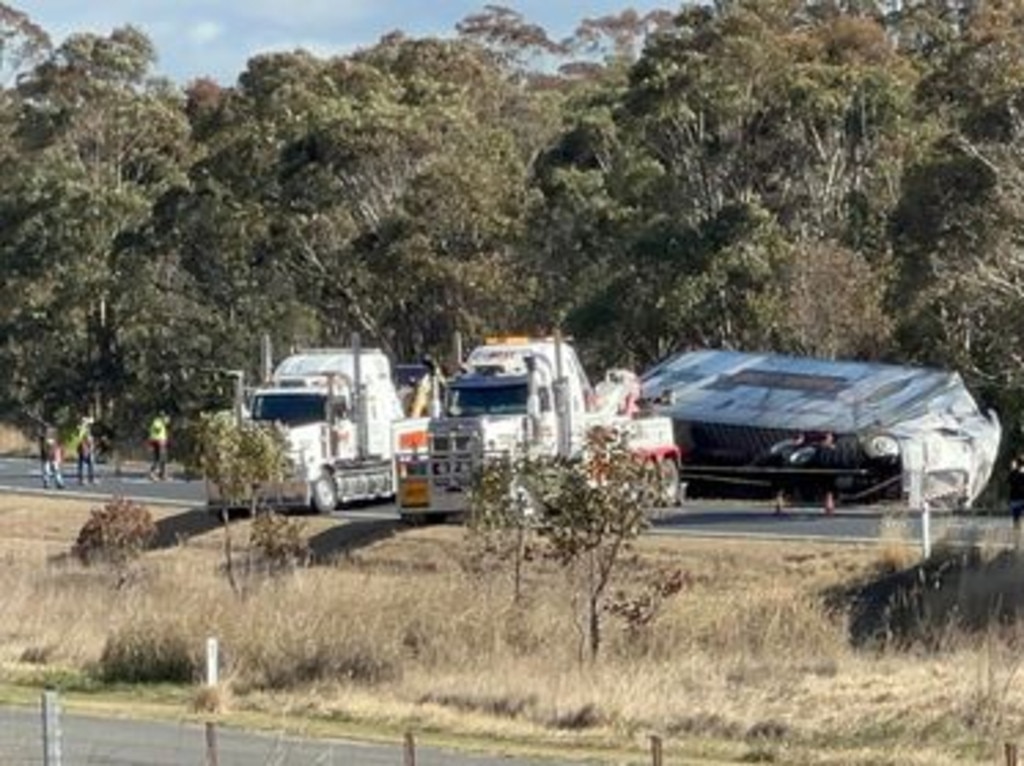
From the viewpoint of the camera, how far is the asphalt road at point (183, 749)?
23.2 meters

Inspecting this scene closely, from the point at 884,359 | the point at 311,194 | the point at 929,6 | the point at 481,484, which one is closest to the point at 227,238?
the point at 311,194

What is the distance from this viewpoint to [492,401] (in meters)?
44.9

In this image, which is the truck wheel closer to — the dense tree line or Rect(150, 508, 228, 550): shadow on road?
Rect(150, 508, 228, 550): shadow on road

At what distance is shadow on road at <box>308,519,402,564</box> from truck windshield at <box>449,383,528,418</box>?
249 centimetres

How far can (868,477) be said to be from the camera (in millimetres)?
46906

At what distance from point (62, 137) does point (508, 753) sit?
208 ft

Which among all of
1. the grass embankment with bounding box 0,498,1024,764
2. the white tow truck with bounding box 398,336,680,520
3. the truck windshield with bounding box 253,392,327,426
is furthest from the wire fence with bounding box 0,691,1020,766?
the truck windshield with bounding box 253,392,327,426

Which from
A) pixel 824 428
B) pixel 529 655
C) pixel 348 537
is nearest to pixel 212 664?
pixel 529 655

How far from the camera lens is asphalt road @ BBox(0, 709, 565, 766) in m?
23.2

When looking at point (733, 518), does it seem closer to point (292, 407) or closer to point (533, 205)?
point (292, 407)

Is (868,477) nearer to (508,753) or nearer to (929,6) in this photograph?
(508,753)

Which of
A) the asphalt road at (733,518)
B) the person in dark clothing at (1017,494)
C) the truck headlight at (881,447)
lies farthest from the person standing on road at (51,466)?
the person in dark clothing at (1017,494)

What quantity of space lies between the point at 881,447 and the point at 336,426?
1042 centimetres

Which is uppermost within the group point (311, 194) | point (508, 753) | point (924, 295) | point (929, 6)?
point (929, 6)
